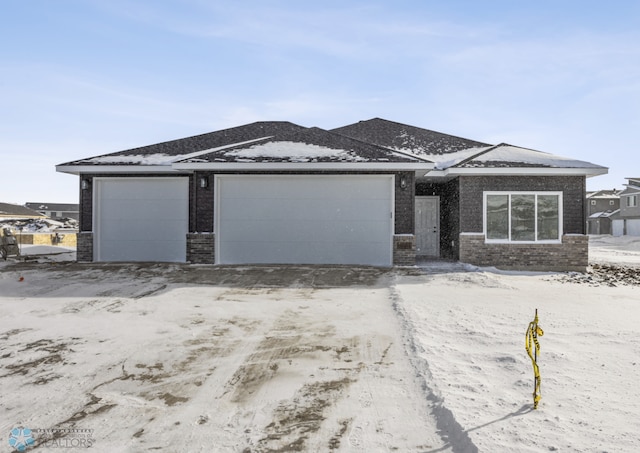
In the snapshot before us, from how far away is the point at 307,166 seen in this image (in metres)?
11.7

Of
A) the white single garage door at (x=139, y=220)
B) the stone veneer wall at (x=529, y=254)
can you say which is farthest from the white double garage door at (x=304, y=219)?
the stone veneer wall at (x=529, y=254)

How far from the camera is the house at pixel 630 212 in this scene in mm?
42219

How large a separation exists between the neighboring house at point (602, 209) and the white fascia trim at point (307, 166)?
48084mm

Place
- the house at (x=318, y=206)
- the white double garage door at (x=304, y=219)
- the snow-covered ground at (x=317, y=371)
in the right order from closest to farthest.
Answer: the snow-covered ground at (x=317, y=371) < the house at (x=318, y=206) < the white double garage door at (x=304, y=219)

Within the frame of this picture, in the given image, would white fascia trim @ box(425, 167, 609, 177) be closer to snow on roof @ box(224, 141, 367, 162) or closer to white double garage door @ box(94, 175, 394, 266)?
white double garage door @ box(94, 175, 394, 266)

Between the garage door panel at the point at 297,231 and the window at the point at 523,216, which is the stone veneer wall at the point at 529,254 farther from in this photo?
the garage door panel at the point at 297,231

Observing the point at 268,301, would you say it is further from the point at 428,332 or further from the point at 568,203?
the point at 568,203

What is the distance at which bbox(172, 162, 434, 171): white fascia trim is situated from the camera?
458 inches

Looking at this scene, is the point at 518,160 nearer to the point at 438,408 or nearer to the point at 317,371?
the point at 317,371

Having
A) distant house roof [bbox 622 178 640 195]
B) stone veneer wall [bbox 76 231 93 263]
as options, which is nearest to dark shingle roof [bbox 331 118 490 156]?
stone veneer wall [bbox 76 231 93 263]

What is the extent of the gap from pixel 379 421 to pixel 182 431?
1.48 meters

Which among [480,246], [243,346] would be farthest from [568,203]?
[243,346]

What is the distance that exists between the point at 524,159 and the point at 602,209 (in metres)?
53.3

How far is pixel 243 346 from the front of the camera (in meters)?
5.21
